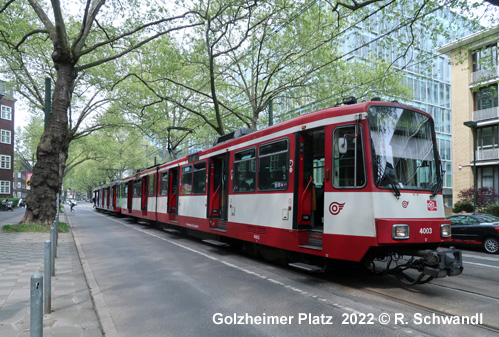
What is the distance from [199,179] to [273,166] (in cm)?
498

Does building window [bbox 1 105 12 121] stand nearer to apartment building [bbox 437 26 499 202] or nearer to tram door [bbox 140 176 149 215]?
tram door [bbox 140 176 149 215]

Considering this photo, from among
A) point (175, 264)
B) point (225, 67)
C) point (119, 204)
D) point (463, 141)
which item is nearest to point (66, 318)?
point (175, 264)

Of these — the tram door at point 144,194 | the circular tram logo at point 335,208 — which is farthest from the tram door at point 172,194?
the circular tram logo at point 335,208

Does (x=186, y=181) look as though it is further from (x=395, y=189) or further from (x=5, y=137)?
(x=5, y=137)

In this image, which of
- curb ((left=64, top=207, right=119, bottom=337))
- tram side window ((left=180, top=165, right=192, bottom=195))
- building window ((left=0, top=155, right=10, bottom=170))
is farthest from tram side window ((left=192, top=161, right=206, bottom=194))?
building window ((left=0, top=155, right=10, bottom=170))

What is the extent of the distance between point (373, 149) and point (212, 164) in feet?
21.1

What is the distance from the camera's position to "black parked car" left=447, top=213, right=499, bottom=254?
11.8 metres

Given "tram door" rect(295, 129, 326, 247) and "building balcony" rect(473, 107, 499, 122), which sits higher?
"building balcony" rect(473, 107, 499, 122)

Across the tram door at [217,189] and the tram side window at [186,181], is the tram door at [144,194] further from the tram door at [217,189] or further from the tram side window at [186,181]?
the tram door at [217,189]

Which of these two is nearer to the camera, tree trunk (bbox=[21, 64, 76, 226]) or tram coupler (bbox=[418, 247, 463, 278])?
tram coupler (bbox=[418, 247, 463, 278])

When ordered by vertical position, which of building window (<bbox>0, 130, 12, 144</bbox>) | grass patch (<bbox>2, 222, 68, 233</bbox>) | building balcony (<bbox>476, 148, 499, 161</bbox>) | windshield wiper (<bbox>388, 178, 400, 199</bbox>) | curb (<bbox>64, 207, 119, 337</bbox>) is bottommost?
curb (<bbox>64, 207, 119, 337</bbox>)

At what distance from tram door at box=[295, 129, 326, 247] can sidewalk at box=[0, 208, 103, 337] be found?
4.11 metres

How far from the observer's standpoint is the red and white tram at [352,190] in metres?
5.91

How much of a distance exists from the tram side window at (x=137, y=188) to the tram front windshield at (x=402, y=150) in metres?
17.5
